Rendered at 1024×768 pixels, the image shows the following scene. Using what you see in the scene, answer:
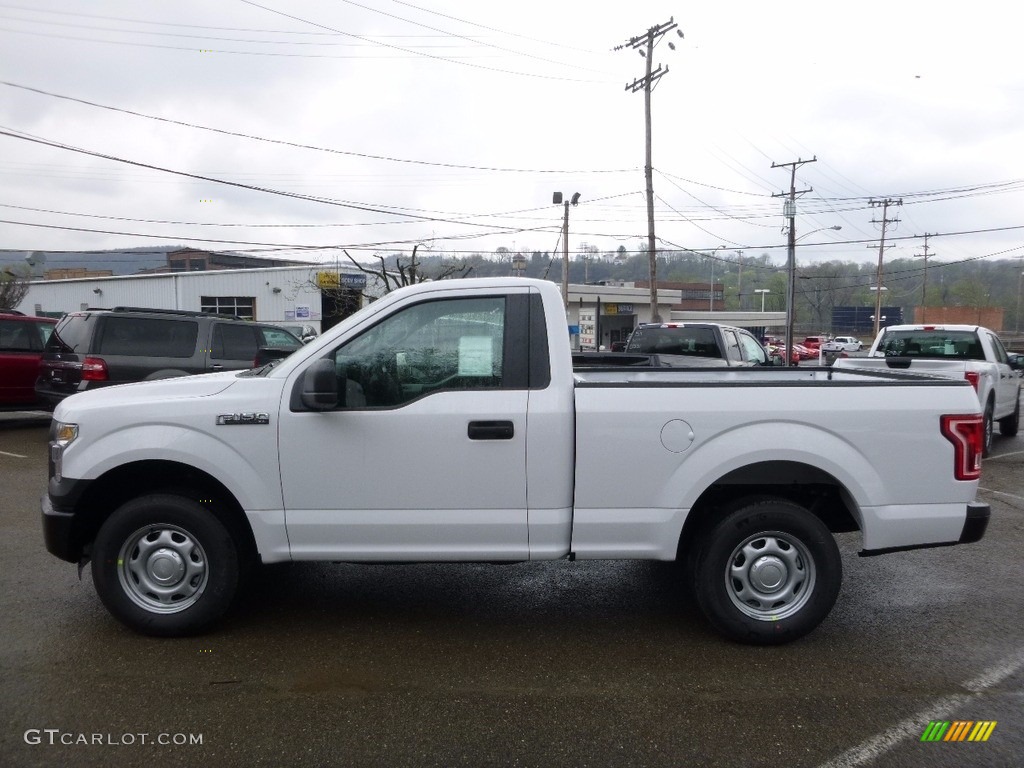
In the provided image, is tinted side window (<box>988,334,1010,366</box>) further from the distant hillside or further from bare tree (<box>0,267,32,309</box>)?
bare tree (<box>0,267,32,309</box>)

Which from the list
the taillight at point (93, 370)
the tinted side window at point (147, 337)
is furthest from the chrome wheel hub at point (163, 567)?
the tinted side window at point (147, 337)

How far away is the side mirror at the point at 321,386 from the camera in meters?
4.19

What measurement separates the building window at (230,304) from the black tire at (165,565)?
39667mm

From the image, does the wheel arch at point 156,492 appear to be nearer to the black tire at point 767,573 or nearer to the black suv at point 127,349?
the black tire at point 767,573

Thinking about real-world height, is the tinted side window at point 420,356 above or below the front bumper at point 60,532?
above

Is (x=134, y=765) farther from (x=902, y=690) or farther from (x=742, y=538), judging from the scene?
(x=902, y=690)

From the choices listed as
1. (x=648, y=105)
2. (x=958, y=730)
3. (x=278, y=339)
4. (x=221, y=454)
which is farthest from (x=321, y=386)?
(x=648, y=105)

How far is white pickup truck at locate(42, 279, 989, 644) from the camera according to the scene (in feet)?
14.5

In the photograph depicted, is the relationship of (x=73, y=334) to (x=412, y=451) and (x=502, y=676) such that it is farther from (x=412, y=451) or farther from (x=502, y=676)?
(x=502, y=676)

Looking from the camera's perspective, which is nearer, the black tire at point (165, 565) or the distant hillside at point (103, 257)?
the black tire at point (165, 565)

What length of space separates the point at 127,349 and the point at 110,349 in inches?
8.6

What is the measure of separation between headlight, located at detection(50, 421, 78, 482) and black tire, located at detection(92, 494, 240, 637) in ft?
1.31

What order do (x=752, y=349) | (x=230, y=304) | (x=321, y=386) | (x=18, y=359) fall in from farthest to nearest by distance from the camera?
(x=230, y=304) → (x=752, y=349) → (x=18, y=359) → (x=321, y=386)

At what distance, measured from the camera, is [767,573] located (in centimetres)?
451
